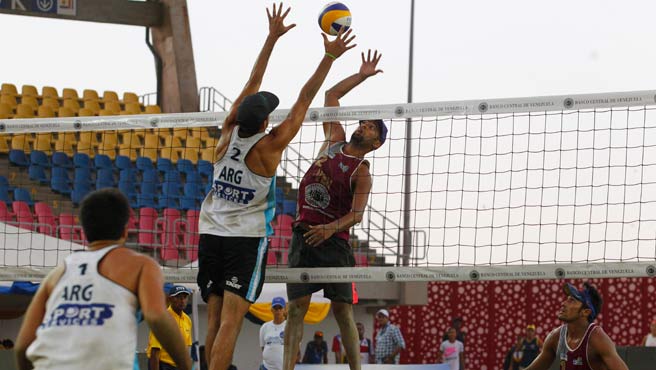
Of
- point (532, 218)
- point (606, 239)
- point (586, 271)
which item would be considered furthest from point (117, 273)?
point (532, 218)

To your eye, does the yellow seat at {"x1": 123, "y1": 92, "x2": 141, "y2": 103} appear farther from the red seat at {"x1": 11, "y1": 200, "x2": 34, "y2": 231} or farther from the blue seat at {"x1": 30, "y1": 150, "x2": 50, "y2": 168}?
the red seat at {"x1": 11, "y1": 200, "x2": 34, "y2": 231}

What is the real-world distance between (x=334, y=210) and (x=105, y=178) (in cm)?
1439

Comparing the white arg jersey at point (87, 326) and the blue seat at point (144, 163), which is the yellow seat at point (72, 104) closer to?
the blue seat at point (144, 163)

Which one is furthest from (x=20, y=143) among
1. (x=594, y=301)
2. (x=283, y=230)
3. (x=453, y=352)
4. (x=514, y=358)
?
(x=594, y=301)

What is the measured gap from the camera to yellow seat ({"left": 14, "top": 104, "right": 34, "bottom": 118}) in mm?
26906

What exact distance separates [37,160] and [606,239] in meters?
16.7

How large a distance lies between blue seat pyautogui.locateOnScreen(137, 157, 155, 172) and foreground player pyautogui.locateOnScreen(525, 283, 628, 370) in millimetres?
16109

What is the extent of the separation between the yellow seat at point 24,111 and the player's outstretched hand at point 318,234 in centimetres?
1872

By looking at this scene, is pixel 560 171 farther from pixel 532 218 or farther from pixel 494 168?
pixel 532 218

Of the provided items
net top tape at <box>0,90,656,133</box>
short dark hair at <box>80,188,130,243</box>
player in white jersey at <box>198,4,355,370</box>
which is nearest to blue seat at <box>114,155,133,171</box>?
net top tape at <box>0,90,656,133</box>

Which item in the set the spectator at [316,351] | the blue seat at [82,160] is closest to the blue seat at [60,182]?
the blue seat at [82,160]

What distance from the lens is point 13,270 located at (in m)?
10.4

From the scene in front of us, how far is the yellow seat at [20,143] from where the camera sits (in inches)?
991

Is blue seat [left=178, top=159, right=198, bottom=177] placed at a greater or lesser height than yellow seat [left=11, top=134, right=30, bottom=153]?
lesser
